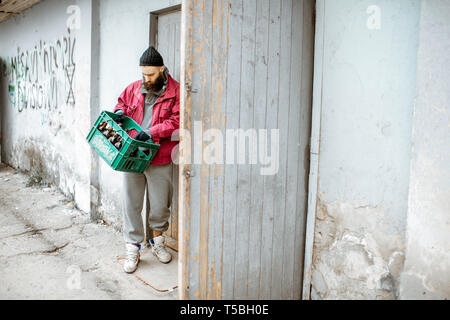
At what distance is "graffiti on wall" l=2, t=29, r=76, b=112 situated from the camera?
18.4ft

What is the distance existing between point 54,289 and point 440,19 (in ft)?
11.4

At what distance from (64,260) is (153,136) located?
5.63ft

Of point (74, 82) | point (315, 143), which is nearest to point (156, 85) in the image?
point (315, 143)

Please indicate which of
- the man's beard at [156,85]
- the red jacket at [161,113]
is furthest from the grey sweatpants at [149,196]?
the man's beard at [156,85]

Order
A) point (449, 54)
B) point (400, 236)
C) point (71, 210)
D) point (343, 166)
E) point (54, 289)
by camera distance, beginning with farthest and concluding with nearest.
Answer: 1. point (71, 210)
2. point (54, 289)
3. point (343, 166)
4. point (400, 236)
5. point (449, 54)

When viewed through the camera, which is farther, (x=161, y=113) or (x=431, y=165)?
(x=161, y=113)

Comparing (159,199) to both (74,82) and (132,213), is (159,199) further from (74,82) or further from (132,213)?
(74,82)

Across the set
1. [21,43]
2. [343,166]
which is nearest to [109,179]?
[343,166]

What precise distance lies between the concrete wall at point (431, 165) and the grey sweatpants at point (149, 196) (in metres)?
2.12

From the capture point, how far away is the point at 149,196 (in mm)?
3549

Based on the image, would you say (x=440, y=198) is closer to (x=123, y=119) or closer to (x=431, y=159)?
(x=431, y=159)

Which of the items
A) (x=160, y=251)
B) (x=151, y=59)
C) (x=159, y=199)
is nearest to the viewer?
(x=151, y=59)

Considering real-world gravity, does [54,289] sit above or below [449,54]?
below

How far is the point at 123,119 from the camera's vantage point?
133 inches
